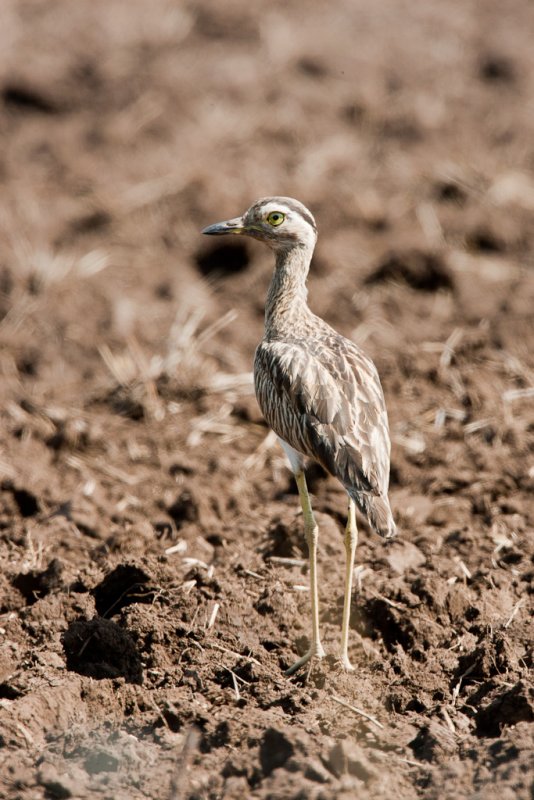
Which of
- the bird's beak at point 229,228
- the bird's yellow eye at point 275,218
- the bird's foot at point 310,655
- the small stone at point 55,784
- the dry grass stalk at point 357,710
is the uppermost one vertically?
the bird's yellow eye at point 275,218

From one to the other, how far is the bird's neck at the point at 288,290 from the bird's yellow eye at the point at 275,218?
18 cm

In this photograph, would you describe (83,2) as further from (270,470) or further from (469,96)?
(270,470)

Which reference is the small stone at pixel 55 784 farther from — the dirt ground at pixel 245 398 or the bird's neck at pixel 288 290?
the bird's neck at pixel 288 290

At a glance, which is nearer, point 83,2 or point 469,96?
point 469,96

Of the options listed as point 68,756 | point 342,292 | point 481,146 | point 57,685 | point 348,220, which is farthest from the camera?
point 481,146

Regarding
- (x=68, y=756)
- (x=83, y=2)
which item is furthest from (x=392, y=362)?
(x=83, y=2)

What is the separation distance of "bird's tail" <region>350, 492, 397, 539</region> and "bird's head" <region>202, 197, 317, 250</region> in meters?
1.67

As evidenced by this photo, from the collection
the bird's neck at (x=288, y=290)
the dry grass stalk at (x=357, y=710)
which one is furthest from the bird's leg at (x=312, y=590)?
the bird's neck at (x=288, y=290)

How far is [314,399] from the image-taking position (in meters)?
5.08

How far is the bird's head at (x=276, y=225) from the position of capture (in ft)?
19.0

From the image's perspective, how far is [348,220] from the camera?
9453mm

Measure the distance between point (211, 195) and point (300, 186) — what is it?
2.70ft

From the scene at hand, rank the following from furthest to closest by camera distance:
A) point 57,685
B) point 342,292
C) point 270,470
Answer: point 342,292, point 270,470, point 57,685

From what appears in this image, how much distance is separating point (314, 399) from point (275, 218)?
1202 millimetres
